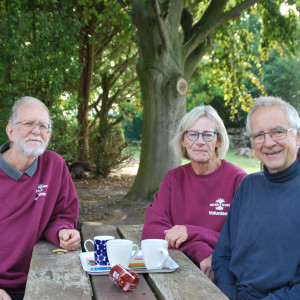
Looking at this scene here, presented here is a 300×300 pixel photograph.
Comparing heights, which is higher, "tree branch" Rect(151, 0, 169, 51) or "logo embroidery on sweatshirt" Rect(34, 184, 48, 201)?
"tree branch" Rect(151, 0, 169, 51)

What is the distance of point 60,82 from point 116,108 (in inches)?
270

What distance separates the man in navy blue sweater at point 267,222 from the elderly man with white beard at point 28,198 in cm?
87

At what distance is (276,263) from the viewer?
1915 millimetres

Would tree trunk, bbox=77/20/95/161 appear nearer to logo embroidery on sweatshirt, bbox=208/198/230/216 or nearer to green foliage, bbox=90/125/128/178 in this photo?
Result: green foliage, bbox=90/125/128/178

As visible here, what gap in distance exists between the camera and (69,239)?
230 centimetres

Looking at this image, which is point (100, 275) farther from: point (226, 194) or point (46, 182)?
point (226, 194)

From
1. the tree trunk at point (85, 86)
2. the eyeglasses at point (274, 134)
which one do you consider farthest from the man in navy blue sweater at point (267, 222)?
the tree trunk at point (85, 86)

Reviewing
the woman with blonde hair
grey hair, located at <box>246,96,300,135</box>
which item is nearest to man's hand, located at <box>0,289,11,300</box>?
the woman with blonde hair

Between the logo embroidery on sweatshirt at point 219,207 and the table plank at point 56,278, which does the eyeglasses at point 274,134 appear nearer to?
the logo embroidery on sweatshirt at point 219,207

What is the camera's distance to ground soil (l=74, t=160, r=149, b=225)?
22.2 feet

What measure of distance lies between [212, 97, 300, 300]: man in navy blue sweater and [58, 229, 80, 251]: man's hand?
0.77 meters

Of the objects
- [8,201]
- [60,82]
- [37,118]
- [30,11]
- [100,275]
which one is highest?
[30,11]

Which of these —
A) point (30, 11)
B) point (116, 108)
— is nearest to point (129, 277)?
point (30, 11)

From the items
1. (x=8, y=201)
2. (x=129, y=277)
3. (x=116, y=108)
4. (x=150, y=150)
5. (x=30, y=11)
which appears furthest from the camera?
(x=116, y=108)
